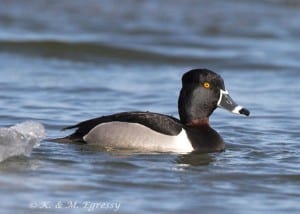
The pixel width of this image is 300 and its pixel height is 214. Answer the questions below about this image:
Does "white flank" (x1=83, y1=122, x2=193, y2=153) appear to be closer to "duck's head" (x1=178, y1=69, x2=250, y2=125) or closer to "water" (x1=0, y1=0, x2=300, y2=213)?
"water" (x1=0, y1=0, x2=300, y2=213)

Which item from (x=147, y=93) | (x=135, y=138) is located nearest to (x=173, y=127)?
(x=135, y=138)

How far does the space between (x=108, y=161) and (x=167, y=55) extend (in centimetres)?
885

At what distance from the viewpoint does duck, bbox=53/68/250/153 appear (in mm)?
11008

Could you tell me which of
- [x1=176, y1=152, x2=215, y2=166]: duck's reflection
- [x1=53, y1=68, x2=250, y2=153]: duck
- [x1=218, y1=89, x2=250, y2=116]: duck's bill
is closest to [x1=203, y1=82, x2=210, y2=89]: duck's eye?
[x1=53, y1=68, x2=250, y2=153]: duck

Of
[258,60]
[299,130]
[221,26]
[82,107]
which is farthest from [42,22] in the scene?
[299,130]

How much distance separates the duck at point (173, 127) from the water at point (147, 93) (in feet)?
0.55

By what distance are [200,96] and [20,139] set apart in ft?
7.41

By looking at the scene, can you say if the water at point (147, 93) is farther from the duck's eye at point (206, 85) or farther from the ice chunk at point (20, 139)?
the duck's eye at point (206, 85)

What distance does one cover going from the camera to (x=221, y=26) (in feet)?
72.9

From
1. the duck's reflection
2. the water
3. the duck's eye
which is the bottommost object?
the duck's reflection

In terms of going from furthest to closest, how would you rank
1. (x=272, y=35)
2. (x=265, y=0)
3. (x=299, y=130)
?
1. (x=265, y=0)
2. (x=272, y=35)
3. (x=299, y=130)

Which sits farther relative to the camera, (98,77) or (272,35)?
(272,35)

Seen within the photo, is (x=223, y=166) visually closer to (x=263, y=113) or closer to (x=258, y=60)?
(x=263, y=113)

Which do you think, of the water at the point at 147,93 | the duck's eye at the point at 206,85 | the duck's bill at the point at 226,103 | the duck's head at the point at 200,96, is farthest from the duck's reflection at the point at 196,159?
the duck's eye at the point at 206,85
